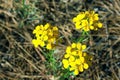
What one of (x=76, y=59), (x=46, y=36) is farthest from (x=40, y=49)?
(x=76, y=59)

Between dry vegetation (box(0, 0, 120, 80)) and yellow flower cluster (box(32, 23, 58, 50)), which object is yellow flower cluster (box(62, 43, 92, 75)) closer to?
yellow flower cluster (box(32, 23, 58, 50))

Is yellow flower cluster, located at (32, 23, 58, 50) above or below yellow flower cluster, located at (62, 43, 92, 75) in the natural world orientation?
above

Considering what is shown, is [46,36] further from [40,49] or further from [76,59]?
[40,49]

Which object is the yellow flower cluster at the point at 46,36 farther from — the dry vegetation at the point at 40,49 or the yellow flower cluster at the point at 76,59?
the dry vegetation at the point at 40,49

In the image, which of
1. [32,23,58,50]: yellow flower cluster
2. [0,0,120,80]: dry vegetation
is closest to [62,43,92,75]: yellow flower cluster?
[32,23,58,50]: yellow flower cluster

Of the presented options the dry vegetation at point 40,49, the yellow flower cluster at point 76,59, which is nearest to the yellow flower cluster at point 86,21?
the yellow flower cluster at point 76,59

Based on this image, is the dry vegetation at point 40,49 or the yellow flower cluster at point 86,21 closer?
the yellow flower cluster at point 86,21

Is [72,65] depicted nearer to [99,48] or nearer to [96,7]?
[99,48]

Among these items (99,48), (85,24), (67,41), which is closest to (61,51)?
(67,41)
